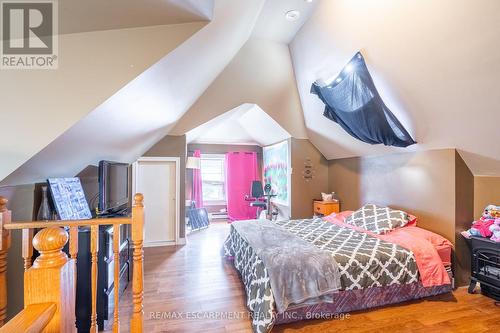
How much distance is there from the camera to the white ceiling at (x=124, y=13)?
1523mm

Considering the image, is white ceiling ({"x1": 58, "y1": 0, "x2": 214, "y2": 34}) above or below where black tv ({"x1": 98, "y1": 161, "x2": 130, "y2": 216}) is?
above

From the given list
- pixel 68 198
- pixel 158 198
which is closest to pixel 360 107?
pixel 68 198

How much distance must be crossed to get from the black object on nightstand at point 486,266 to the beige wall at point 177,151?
4234 millimetres

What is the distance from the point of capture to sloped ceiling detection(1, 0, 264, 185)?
191 cm

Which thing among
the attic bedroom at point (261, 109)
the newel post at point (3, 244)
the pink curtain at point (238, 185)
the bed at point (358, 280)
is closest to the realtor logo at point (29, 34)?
the attic bedroom at point (261, 109)

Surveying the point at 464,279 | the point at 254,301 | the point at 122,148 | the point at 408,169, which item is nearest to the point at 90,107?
the point at 122,148

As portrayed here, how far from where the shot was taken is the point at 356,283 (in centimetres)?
231

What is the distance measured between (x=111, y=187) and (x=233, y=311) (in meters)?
1.93

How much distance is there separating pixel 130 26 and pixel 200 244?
3757mm

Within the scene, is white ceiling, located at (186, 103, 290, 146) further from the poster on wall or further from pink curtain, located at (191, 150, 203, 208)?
pink curtain, located at (191, 150, 203, 208)

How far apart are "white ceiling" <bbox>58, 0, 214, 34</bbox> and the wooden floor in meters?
2.48

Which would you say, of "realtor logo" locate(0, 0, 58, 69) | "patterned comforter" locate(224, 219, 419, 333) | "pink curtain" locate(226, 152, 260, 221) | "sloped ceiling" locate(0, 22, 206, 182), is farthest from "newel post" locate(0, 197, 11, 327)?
"pink curtain" locate(226, 152, 260, 221)

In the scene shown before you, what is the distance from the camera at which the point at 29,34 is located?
1612 millimetres

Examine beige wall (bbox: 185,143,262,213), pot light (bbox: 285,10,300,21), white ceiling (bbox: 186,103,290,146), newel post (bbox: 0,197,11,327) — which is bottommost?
newel post (bbox: 0,197,11,327)
